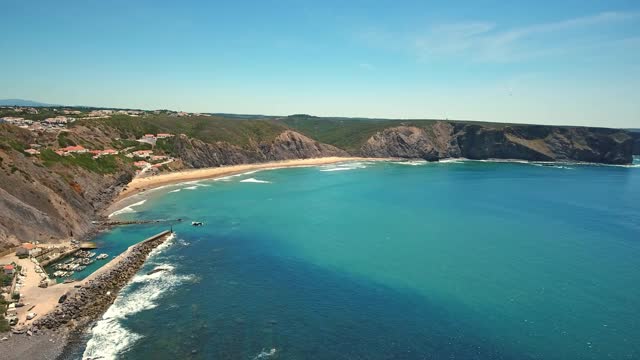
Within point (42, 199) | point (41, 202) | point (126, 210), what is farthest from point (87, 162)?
point (41, 202)

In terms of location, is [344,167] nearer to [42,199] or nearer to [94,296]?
[42,199]

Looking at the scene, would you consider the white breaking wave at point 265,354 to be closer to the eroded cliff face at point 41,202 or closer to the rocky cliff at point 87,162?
the rocky cliff at point 87,162

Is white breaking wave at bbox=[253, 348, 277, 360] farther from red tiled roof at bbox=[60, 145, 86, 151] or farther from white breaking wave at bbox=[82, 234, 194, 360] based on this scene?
red tiled roof at bbox=[60, 145, 86, 151]

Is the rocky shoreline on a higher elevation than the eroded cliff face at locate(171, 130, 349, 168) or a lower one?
lower

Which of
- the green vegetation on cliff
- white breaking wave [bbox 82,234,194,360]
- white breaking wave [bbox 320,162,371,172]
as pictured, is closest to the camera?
white breaking wave [bbox 82,234,194,360]

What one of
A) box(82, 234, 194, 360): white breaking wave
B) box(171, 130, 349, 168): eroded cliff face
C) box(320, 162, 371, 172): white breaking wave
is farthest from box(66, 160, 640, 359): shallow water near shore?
box(320, 162, 371, 172): white breaking wave

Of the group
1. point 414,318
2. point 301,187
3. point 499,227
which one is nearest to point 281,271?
point 414,318

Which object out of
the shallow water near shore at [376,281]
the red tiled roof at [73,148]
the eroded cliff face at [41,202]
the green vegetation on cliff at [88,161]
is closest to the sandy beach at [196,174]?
the green vegetation on cliff at [88,161]

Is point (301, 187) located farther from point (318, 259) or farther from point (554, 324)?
point (554, 324)
